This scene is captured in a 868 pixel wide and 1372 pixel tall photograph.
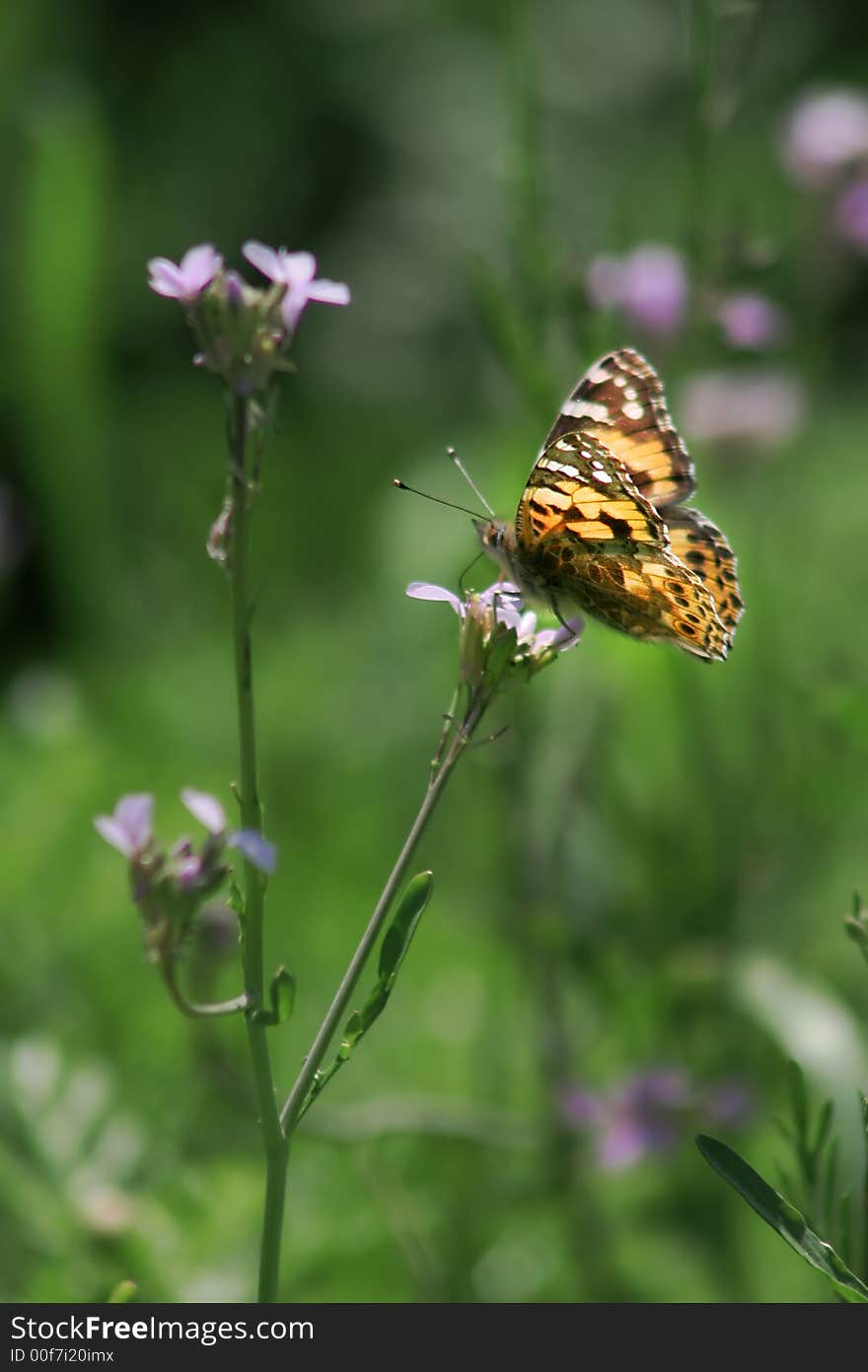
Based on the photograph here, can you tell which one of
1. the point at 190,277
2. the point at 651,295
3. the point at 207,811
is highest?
the point at 651,295

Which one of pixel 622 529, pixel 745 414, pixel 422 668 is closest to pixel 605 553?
pixel 622 529

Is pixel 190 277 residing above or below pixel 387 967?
above

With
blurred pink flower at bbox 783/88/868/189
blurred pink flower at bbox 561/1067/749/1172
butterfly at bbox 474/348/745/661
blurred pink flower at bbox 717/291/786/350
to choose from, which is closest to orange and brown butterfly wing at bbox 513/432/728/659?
butterfly at bbox 474/348/745/661

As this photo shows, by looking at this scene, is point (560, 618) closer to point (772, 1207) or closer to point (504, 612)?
point (504, 612)

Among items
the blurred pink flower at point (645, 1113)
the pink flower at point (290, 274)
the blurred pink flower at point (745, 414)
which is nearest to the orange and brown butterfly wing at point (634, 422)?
the pink flower at point (290, 274)
